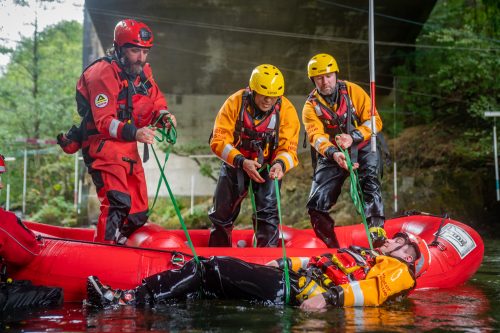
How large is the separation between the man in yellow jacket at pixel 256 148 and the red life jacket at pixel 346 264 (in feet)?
3.55

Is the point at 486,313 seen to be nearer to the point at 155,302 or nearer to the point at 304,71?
the point at 155,302

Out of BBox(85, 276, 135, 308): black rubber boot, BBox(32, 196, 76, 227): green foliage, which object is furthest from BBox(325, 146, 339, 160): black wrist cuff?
BBox(32, 196, 76, 227): green foliage

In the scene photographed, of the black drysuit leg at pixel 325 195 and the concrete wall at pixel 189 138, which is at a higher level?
the concrete wall at pixel 189 138

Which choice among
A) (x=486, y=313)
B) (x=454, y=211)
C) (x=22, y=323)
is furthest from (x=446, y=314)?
(x=454, y=211)

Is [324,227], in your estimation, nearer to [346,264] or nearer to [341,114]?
[341,114]

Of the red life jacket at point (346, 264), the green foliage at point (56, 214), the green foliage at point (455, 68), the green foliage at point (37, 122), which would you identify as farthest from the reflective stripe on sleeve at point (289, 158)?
the green foliage at point (37, 122)

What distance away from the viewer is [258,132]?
17.5ft

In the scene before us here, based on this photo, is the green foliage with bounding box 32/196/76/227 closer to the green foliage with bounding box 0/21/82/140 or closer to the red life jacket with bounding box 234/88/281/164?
the green foliage with bounding box 0/21/82/140

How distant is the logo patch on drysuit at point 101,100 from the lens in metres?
4.96

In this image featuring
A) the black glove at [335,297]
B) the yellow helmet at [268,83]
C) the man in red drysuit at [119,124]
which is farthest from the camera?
the yellow helmet at [268,83]

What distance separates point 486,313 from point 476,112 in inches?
334

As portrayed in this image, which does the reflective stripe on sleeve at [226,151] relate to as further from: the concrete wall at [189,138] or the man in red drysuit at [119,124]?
the concrete wall at [189,138]

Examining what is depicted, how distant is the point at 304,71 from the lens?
50.1 feet

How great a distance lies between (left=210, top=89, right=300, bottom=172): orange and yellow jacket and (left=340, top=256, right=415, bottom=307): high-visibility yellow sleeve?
155 centimetres
